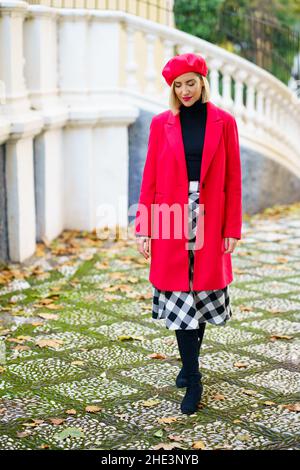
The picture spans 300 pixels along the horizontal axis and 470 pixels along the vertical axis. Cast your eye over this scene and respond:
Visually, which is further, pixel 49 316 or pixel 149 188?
pixel 49 316

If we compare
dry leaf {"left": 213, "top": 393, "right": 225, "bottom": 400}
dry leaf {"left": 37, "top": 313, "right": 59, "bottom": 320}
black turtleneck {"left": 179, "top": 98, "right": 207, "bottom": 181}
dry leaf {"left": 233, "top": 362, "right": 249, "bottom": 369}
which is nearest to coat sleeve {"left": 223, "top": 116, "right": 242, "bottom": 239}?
black turtleneck {"left": 179, "top": 98, "right": 207, "bottom": 181}

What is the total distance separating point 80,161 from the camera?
31.5ft

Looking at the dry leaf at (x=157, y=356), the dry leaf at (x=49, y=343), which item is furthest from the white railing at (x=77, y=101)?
the dry leaf at (x=157, y=356)

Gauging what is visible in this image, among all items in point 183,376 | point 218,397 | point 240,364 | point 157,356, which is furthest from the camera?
point 157,356

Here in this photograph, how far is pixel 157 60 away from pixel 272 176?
2147 mm

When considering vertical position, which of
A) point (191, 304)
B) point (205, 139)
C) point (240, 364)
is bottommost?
point (240, 364)

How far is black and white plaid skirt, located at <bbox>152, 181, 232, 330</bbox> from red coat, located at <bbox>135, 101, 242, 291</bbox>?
0.04 m

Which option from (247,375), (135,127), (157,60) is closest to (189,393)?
(247,375)

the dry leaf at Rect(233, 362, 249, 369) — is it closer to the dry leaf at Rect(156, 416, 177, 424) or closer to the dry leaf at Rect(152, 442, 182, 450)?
the dry leaf at Rect(156, 416, 177, 424)

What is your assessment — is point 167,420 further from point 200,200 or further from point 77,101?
point 77,101

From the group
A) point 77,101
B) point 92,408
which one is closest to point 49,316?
point 92,408

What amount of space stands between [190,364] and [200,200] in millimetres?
834

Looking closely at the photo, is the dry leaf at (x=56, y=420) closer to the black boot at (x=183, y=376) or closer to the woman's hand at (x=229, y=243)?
the black boot at (x=183, y=376)

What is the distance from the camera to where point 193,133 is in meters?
4.62
